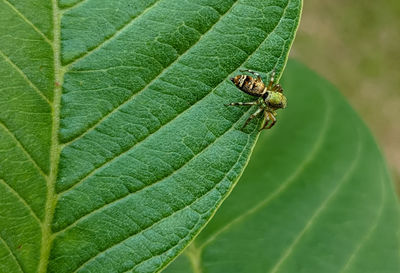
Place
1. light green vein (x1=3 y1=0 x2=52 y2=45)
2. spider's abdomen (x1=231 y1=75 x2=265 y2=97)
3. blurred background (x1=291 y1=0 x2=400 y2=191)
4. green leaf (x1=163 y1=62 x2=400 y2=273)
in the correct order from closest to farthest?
light green vein (x1=3 y1=0 x2=52 y2=45)
spider's abdomen (x1=231 y1=75 x2=265 y2=97)
green leaf (x1=163 y1=62 x2=400 y2=273)
blurred background (x1=291 y1=0 x2=400 y2=191)

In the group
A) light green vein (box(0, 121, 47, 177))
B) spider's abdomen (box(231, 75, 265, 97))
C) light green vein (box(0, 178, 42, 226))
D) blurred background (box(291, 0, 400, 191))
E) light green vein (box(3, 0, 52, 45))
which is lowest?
light green vein (box(0, 178, 42, 226))

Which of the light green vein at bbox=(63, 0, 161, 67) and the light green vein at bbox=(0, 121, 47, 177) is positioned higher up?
the light green vein at bbox=(63, 0, 161, 67)

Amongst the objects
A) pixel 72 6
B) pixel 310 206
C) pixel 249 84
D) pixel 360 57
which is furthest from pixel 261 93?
pixel 360 57

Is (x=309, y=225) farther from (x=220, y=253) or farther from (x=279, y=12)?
(x=279, y=12)

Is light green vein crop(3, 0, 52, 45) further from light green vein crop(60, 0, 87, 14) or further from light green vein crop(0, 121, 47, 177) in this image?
light green vein crop(0, 121, 47, 177)

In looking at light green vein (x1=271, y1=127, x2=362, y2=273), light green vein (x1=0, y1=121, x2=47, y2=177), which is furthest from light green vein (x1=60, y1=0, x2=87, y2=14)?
light green vein (x1=271, y1=127, x2=362, y2=273)

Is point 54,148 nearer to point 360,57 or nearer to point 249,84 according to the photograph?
point 249,84

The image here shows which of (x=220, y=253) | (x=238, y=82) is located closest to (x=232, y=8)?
(x=238, y=82)
